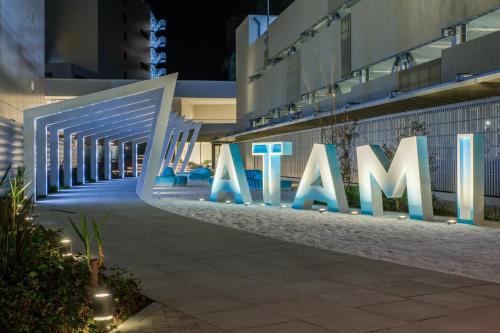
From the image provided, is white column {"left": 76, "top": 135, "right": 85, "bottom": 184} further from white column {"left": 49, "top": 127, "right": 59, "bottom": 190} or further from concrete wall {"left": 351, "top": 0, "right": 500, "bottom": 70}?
concrete wall {"left": 351, "top": 0, "right": 500, "bottom": 70}

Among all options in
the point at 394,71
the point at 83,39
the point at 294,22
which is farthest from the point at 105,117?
the point at 83,39

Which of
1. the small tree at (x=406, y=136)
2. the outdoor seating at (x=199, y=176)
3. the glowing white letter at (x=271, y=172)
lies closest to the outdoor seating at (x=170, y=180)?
the outdoor seating at (x=199, y=176)

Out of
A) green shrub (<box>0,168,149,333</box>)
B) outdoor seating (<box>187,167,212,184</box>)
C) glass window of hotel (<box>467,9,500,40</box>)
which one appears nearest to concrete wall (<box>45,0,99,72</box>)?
outdoor seating (<box>187,167,212,184</box>)

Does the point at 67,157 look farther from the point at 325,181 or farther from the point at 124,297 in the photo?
the point at 124,297

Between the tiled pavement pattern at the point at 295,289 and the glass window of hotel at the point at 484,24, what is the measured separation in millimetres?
10211

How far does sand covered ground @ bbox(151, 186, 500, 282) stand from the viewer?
8898mm

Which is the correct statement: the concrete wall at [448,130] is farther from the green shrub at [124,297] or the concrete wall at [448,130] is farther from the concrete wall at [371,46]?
the green shrub at [124,297]

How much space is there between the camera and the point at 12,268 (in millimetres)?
5492

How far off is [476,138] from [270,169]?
23.6 feet

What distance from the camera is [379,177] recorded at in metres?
15.4

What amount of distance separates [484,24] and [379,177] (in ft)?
20.0

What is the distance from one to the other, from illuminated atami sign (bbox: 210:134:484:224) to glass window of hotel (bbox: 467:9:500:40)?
196 inches

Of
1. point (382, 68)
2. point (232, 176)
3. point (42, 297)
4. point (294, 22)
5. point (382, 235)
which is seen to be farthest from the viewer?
point (294, 22)

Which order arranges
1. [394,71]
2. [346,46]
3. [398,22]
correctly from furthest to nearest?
[346,46] → [394,71] → [398,22]
